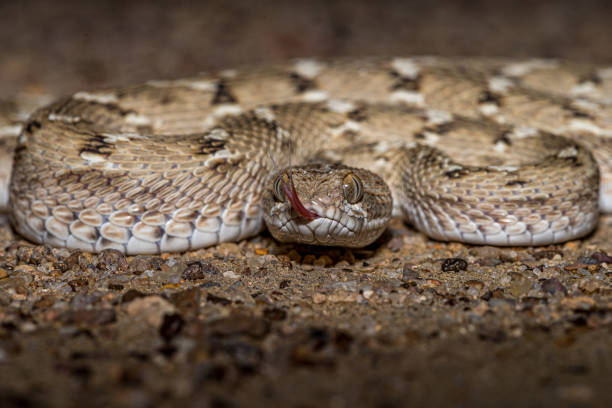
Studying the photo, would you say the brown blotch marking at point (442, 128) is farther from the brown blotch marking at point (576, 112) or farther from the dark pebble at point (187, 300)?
the dark pebble at point (187, 300)

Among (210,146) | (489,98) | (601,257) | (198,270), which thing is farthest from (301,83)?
(601,257)

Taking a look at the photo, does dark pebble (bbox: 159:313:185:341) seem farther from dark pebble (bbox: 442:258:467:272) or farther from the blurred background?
the blurred background

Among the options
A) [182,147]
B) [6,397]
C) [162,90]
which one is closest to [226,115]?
[162,90]

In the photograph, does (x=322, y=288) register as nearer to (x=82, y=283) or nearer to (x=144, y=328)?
(x=144, y=328)

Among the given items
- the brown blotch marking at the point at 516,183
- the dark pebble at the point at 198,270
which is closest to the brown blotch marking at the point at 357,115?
the brown blotch marking at the point at 516,183

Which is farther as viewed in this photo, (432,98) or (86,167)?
(432,98)

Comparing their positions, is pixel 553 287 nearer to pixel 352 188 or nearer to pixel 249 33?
pixel 352 188
